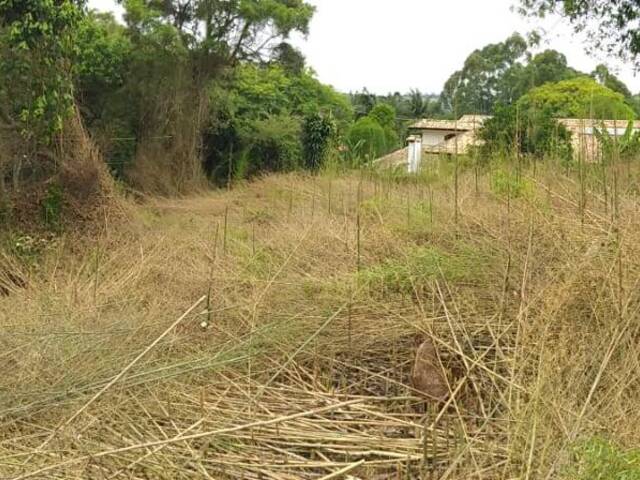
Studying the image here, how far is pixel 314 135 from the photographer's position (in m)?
16.0

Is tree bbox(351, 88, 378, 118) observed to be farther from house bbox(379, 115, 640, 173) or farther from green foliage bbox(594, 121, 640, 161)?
green foliage bbox(594, 121, 640, 161)

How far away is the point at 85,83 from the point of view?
43.0ft

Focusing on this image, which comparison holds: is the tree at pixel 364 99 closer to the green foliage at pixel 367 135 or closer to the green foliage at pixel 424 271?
the green foliage at pixel 367 135

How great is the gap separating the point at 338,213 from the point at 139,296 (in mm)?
2563

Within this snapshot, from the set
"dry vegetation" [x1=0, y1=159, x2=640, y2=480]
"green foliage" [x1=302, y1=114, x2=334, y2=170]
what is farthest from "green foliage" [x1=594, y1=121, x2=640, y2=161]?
"green foliage" [x1=302, y1=114, x2=334, y2=170]

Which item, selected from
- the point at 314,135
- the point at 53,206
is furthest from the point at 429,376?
the point at 314,135

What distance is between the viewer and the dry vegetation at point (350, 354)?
2154 mm

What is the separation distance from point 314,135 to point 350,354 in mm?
13374

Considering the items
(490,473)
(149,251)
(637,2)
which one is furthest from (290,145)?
(490,473)

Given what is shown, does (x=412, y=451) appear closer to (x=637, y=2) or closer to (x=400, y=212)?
(x=400, y=212)

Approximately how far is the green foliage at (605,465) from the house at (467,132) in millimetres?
2327

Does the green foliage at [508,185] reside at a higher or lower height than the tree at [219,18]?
lower

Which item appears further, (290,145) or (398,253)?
(290,145)

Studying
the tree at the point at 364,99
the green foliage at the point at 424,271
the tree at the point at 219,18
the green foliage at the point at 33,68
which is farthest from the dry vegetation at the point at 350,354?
the tree at the point at 364,99
